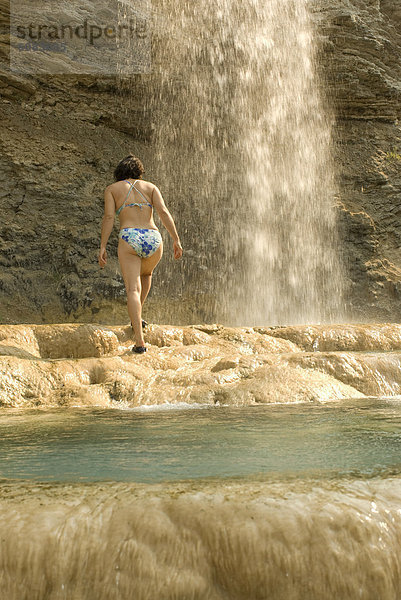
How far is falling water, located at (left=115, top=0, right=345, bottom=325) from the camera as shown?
10586mm

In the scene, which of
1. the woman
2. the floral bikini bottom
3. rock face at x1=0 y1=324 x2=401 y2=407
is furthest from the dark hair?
rock face at x1=0 y1=324 x2=401 y2=407

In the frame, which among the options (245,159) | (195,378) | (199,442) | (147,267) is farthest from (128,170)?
(245,159)

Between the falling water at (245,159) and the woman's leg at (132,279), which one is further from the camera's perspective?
the falling water at (245,159)

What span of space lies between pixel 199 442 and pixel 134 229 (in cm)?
298

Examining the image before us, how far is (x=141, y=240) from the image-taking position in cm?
476

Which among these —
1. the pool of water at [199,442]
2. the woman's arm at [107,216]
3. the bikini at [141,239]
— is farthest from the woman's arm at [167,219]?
the pool of water at [199,442]

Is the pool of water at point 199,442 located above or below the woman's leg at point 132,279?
below

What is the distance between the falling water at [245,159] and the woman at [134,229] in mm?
5373

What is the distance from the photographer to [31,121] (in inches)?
396

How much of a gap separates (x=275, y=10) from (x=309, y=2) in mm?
791

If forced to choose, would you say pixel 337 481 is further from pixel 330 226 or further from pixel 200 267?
pixel 330 226

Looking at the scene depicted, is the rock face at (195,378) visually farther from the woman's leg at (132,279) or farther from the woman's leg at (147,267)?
the woman's leg at (147,267)

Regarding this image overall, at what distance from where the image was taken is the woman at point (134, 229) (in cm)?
472

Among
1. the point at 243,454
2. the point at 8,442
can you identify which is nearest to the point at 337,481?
the point at 243,454
